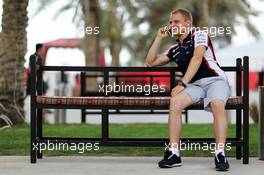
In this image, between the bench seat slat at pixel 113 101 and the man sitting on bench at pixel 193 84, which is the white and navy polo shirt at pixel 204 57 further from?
the bench seat slat at pixel 113 101

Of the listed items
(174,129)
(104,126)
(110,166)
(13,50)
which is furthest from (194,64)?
(13,50)

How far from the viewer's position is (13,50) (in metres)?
11.9

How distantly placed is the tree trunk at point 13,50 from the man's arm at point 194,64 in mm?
5533

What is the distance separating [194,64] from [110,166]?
47.9 inches

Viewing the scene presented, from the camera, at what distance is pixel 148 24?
4653cm

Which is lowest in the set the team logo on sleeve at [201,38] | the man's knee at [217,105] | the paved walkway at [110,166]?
the paved walkway at [110,166]

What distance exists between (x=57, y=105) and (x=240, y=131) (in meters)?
1.86

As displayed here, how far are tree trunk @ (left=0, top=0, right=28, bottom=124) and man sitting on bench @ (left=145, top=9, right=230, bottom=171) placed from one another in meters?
5.13

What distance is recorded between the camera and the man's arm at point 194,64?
6750mm

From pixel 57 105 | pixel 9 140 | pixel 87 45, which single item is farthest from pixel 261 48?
pixel 57 105

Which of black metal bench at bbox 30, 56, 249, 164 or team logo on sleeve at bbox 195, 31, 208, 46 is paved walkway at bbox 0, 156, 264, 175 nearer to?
black metal bench at bbox 30, 56, 249, 164

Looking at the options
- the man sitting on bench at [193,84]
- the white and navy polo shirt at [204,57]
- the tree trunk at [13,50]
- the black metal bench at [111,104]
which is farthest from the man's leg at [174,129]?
the tree trunk at [13,50]

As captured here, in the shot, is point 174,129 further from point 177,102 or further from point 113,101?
point 113,101

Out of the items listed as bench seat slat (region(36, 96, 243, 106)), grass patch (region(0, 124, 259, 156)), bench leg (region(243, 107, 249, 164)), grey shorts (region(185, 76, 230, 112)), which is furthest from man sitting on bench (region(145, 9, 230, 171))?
grass patch (region(0, 124, 259, 156))
